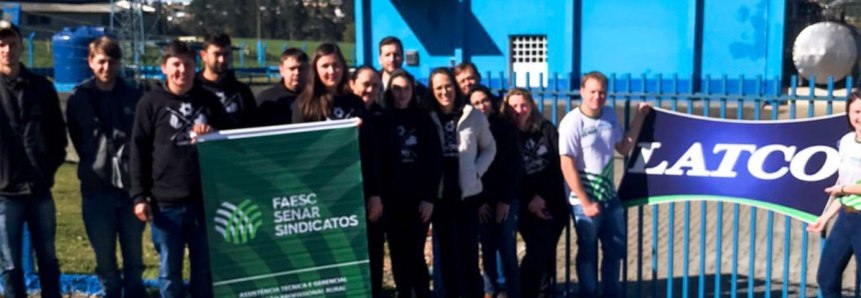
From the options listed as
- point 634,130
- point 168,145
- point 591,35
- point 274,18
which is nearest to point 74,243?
point 168,145

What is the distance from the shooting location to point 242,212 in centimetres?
520

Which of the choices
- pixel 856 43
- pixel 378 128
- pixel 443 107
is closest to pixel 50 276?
pixel 378 128

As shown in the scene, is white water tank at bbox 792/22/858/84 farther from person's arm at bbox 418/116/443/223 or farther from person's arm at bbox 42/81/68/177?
person's arm at bbox 42/81/68/177

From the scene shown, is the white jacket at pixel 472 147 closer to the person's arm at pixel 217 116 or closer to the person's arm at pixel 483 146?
the person's arm at pixel 483 146

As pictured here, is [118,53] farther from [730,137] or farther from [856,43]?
[856,43]

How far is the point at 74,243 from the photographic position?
943 cm

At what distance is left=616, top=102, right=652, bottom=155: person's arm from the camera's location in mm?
6199

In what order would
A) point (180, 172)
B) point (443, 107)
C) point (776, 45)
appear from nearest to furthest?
point (180, 172)
point (443, 107)
point (776, 45)

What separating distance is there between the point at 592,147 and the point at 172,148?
8.77 ft

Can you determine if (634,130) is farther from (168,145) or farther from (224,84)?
(168,145)

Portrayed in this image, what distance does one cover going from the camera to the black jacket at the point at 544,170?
612cm

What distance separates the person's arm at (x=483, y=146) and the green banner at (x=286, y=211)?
0.94 m

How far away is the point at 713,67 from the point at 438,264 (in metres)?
17.6

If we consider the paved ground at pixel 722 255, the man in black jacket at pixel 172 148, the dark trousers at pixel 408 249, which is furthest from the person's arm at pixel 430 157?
the paved ground at pixel 722 255
